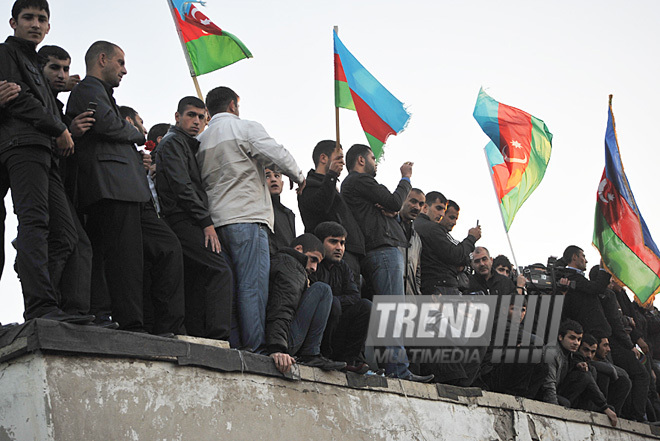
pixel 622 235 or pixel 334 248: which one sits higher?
pixel 334 248

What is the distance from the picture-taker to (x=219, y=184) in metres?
6.32

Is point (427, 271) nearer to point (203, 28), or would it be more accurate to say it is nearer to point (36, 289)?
point (203, 28)

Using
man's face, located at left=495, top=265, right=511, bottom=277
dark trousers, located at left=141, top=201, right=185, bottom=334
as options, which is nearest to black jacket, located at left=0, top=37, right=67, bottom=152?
dark trousers, located at left=141, top=201, right=185, bottom=334

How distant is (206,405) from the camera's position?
548 cm

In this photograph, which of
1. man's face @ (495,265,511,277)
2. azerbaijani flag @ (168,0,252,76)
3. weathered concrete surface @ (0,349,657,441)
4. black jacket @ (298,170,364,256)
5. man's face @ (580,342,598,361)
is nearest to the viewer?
weathered concrete surface @ (0,349,657,441)

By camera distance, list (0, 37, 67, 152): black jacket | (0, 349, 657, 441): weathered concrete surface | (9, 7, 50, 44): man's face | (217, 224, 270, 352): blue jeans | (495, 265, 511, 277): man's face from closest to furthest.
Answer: (0, 349, 657, 441): weathered concrete surface, (0, 37, 67, 152): black jacket, (9, 7, 50, 44): man's face, (217, 224, 270, 352): blue jeans, (495, 265, 511, 277): man's face

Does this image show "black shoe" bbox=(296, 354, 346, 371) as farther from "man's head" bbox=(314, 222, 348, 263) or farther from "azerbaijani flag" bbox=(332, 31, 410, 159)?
"azerbaijani flag" bbox=(332, 31, 410, 159)

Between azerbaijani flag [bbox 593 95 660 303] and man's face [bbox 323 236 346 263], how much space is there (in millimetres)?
5637

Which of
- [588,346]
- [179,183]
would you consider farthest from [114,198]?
[588,346]

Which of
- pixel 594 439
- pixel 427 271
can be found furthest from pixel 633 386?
pixel 427 271

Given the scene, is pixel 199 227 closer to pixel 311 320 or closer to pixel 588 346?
pixel 311 320

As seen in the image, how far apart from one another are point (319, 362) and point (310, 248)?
0.92 m

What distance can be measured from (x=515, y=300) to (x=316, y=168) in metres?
3.11

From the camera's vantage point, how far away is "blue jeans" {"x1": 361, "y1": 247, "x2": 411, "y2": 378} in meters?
7.52
